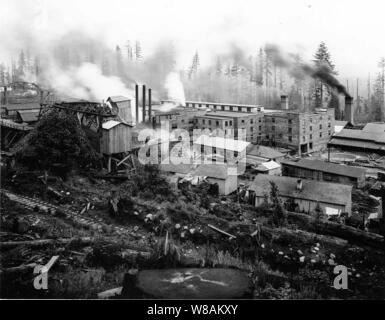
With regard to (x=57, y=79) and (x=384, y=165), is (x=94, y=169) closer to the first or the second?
(x=384, y=165)

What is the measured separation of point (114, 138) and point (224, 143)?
30.3 feet

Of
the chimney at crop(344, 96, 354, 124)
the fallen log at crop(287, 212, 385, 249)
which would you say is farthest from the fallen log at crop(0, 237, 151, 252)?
the chimney at crop(344, 96, 354, 124)

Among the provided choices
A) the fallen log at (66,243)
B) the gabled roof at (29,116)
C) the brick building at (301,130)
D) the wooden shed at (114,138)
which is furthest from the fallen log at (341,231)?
the gabled roof at (29,116)

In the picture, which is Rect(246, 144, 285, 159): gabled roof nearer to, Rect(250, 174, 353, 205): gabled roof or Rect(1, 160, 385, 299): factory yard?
Rect(250, 174, 353, 205): gabled roof

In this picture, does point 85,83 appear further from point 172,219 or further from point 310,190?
point 172,219

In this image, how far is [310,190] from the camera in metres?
17.3

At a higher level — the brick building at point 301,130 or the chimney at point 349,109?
the chimney at point 349,109

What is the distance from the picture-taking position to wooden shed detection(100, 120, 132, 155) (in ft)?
61.8

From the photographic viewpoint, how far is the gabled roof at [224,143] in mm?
25123

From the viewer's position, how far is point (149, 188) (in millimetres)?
15938

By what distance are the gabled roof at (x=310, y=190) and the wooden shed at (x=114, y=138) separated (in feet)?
22.5

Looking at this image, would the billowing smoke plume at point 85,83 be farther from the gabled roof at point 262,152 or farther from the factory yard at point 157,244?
the factory yard at point 157,244

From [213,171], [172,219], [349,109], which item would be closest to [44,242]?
[172,219]

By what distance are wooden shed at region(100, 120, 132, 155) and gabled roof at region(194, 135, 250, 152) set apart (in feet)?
26.6
